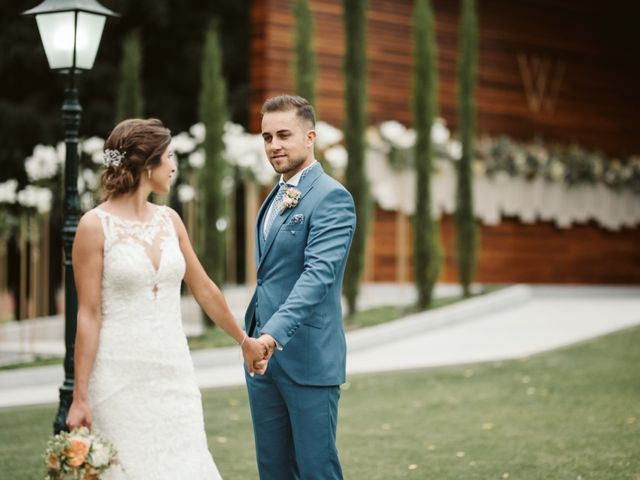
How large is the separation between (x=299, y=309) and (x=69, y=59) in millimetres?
3851

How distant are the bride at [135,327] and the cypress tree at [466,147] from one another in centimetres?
1184

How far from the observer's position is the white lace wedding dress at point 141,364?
155 inches

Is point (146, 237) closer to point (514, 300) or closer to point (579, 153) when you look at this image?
point (514, 300)

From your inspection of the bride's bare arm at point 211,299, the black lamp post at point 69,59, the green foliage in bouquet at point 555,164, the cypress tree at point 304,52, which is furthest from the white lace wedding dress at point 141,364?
the green foliage in bouquet at point 555,164

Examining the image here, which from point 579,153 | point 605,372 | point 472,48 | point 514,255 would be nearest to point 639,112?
point 579,153

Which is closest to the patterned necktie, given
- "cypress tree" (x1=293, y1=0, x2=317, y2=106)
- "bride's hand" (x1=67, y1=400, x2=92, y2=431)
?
"bride's hand" (x1=67, y1=400, x2=92, y2=431)

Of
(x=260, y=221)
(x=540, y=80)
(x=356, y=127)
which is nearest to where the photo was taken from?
(x=260, y=221)

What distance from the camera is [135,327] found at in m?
3.98

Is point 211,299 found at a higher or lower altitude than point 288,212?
lower

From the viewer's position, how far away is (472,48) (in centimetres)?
1567

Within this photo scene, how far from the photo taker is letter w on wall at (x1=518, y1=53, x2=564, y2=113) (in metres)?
20.1

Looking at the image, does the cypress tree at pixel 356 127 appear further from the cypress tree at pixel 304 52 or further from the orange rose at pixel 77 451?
the orange rose at pixel 77 451

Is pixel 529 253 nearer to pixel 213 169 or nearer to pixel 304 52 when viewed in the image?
pixel 304 52

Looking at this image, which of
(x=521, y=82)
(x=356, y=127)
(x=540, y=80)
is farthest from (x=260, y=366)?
(x=540, y=80)
